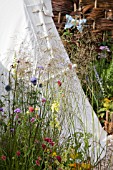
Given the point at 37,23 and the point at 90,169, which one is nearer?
the point at 90,169

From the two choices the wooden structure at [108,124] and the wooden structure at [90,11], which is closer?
the wooden structure at [108,124]

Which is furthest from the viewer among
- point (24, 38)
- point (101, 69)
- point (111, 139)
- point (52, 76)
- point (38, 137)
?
point (101, 69)

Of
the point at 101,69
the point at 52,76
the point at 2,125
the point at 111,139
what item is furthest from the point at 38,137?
the point at 101,69

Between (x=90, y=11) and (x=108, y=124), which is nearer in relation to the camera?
(x=108, y=124)

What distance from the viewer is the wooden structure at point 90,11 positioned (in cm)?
641

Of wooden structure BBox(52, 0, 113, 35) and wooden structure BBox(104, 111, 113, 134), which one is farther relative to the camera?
→ wooden structure BBox(52, 0, 113, 35)

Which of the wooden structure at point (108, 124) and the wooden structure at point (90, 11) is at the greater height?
the wooden structure at point (90, 11)

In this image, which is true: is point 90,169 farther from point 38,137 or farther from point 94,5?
point 94,5

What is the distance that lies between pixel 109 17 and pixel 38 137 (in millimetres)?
3381

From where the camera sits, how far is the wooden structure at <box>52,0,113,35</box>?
6410 mm

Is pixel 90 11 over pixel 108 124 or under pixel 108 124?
over

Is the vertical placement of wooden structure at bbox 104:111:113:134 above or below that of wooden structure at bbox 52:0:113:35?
below

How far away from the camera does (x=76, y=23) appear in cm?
632

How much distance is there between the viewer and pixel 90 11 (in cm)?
661
